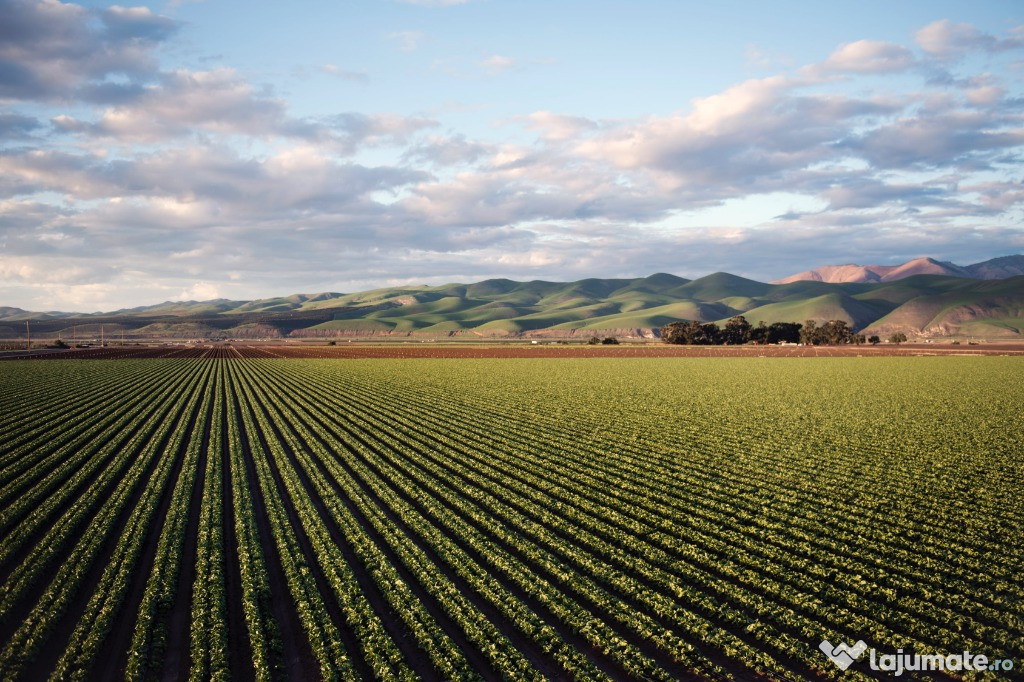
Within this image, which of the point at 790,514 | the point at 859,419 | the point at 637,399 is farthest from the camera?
the point at 637,399

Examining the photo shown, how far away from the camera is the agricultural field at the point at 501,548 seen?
12.1 m

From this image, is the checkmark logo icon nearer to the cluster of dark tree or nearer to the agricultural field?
the agricultural field

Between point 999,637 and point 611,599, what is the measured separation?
820 centimetres

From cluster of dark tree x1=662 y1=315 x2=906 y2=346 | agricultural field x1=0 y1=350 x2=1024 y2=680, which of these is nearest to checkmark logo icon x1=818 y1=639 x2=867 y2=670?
agricultural field x1=0 y1=350 x2=1024 y2=680

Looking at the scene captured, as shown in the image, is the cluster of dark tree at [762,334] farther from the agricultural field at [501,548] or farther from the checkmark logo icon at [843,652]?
the checkmark logo icon at [843,652]

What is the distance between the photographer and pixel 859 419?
40.0 m

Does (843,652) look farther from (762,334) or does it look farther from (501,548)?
(762,334)

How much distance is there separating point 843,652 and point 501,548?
885 cm

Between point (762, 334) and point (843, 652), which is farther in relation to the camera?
point (762, 334)

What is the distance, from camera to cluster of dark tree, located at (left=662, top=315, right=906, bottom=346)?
170625 mm

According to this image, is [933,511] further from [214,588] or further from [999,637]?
[214,588]

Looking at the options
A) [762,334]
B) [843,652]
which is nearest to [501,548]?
[843,652]

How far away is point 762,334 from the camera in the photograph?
565 ft

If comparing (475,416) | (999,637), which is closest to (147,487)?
(475,416)
